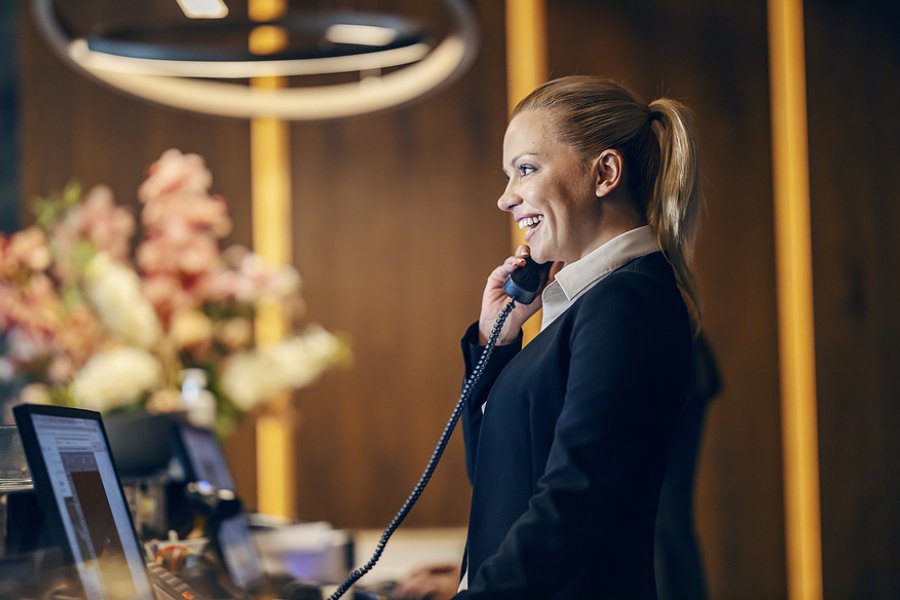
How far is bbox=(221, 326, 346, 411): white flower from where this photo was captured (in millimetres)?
2969

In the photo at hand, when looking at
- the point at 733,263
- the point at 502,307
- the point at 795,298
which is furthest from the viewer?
the point at 733,263

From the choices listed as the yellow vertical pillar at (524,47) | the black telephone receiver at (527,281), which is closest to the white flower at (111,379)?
the black telephone receiver at (527,281)

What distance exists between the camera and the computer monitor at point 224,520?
7.23 feet

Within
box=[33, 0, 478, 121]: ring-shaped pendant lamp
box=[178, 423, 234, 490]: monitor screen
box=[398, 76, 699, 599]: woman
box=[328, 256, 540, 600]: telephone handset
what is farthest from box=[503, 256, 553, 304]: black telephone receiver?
box=[33, 0, 478, 121]: ring-shaped pendant lamp

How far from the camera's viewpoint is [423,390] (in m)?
4.95

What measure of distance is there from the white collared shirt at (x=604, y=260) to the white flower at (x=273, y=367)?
1718 mm

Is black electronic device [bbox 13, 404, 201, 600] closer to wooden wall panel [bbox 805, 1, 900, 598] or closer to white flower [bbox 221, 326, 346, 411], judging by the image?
white flower [bbox 221, 326, 346, 411]

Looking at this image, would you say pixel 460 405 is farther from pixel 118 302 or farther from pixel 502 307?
pixel 118 302

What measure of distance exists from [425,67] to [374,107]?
1.32ft

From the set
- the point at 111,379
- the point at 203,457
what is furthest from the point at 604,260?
the point at 111,379

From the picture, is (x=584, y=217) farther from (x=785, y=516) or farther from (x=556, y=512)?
(x=785, y=516)

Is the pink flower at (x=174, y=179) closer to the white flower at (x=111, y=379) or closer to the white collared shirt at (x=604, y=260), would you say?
the white flower at (x=111, y=379)

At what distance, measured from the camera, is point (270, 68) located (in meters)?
3.51

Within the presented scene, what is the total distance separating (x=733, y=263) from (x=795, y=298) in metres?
0.33
